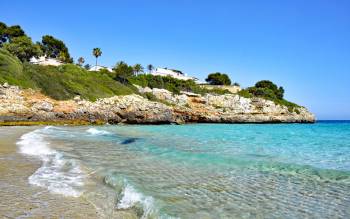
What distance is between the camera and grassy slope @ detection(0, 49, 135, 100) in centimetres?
5180

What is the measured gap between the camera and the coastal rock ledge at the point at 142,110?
44094 millimetres

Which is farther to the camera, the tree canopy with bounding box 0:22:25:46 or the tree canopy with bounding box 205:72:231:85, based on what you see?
the tree canopy with bounding box 205:72:231:85

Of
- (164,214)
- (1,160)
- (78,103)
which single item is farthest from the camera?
(78,103)

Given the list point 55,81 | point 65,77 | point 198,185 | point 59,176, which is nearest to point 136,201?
point 198,185

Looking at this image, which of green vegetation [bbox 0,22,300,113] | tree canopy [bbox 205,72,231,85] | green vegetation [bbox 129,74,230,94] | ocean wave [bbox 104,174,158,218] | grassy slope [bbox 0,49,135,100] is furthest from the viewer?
tree canopy [bbox 205,72,231,85]

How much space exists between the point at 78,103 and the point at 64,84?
7.58 m

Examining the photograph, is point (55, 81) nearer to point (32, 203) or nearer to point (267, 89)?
point (32, 203)

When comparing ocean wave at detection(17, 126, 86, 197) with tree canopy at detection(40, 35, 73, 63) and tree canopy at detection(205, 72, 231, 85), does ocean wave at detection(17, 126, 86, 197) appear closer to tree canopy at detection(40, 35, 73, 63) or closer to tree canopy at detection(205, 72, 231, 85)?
tree canopy at detection(40, 35, 73, 63)

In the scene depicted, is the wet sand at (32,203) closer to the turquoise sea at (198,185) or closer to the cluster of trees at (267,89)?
the turquoise sea at (198,185)

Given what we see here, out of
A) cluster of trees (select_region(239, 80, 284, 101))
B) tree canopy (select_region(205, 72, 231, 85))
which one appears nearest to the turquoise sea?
cluster of trees (select_region(239, 80, 284, 101))

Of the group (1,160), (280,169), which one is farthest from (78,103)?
(280,169)

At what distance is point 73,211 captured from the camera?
648 cm

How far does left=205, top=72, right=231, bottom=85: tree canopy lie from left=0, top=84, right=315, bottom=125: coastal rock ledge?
25.6 metres

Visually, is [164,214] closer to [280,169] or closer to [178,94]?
[280,169]
